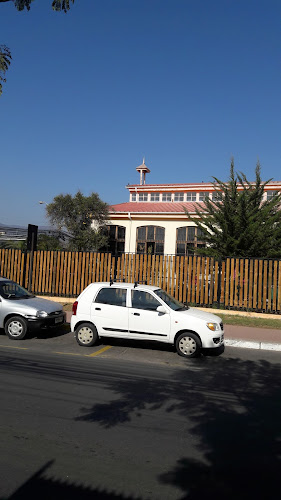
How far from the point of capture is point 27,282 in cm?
1702

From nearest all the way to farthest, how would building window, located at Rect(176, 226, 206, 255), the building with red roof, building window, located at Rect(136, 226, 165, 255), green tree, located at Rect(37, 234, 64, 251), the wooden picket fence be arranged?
1. the wooden picket fence
2. green tree, located at Rect(37, 234, 64, 251)
3. building window, located at Rect(176, 226, 206, 255)
4. the building with red roof
5. building window, located at Rect(136, 226, 165, 255)

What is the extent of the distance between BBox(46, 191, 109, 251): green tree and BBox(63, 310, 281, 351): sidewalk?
64.7ft

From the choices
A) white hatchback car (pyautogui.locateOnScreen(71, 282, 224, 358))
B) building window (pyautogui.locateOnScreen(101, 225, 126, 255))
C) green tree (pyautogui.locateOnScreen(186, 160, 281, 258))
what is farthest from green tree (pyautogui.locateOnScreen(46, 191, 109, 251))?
white hatchback car (pyautogui.locateOnScreen(71, 282, 224, 358))

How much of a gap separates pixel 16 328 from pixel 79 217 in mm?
21156

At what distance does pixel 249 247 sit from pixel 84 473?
55.9 feet

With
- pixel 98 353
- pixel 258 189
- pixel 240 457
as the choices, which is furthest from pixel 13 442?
pixel 258 189

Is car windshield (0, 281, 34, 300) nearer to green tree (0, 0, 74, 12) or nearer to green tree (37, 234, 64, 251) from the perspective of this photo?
green tree (0, 0, 74, 12)

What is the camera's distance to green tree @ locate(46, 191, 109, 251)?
2945 cm

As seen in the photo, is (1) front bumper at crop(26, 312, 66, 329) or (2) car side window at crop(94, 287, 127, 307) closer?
(2) car side window at crop(94, 287, 127, 307)

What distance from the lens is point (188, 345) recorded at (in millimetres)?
8289

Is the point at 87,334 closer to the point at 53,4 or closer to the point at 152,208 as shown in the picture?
the point at 53,4

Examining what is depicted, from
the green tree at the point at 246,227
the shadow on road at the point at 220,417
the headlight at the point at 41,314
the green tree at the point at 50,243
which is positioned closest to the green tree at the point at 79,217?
the green tree at the point at 50,243

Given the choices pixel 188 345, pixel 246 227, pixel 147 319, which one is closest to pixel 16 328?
pixel 147 319

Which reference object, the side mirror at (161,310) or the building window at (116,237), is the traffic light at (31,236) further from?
the building window at (116,237)
